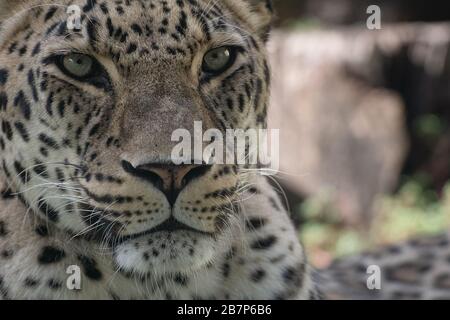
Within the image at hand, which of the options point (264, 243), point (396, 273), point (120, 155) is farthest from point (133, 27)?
point (396, 273)

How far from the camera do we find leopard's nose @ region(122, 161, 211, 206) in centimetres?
347

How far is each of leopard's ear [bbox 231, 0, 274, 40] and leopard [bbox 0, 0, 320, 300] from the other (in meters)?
0.38

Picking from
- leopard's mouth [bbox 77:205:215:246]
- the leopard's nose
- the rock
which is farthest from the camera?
the rock

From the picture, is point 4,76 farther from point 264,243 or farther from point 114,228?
point 264,243

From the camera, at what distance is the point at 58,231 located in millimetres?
3975

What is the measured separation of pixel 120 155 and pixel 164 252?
1.41 feet

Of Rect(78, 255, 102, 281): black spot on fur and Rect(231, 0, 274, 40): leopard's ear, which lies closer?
Rect(78, 255, 102, 281): black spot on fur

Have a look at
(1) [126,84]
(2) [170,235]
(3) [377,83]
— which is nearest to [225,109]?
(1) [126,84]

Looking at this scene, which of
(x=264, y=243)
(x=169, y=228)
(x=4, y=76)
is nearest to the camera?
(x=169, y=228)

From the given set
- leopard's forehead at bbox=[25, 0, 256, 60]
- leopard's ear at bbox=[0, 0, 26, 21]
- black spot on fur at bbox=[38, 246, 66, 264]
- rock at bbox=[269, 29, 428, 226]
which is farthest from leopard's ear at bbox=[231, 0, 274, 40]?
rock at bbox=[269, 29, 428, 226]

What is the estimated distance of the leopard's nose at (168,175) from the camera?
3.47 m

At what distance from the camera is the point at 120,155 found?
3635mm

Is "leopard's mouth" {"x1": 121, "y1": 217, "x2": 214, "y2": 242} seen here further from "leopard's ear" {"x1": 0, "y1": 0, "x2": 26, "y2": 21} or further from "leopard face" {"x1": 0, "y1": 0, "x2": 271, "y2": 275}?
"leopard's ear" {"x1": 0, "y1": 0, "x2": 26, "y2": 21}

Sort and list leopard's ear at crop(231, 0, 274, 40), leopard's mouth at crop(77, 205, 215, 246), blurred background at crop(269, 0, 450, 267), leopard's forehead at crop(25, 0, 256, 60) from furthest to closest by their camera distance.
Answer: blurred background at crop(269, 0, 450, 267)
leopard's ear at crop(231, 0, 274, 40)
leopard's forehead at crop(25, 0, 256, 60)
leopard's mouth at crop(77, 205, 215, 246)
